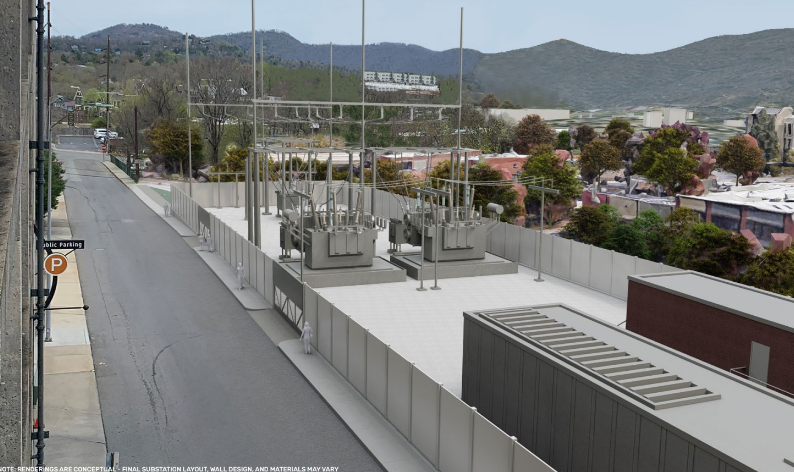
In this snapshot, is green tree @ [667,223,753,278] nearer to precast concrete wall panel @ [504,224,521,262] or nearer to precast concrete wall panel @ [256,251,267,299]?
precast concrete wall panel @ [504,224,521,262]

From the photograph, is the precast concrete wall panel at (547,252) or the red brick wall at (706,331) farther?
the precast concrete wall panel at (547,252)

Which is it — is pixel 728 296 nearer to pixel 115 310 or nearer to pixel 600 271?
pixel 600 271

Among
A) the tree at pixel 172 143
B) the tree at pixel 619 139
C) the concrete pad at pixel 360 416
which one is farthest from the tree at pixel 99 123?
the concrete pad at pixel 360 416

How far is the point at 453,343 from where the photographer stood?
23.0m

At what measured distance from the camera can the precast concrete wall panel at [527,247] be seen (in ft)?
109

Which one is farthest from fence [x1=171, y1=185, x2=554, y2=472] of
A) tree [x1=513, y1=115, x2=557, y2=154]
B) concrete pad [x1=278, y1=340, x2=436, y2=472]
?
tree [x1=513, y1=115, x2=557, y2=154]

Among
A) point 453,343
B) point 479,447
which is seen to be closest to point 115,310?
point 453,343

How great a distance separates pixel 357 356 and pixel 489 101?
133 m

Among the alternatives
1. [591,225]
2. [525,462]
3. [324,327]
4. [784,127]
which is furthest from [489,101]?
[525,462]

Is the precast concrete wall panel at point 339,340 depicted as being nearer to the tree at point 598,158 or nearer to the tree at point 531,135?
the tree at point 598,158

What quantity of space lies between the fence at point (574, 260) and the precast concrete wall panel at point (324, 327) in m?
10.8

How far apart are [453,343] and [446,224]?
32.6ft

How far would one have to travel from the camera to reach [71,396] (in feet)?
60.8

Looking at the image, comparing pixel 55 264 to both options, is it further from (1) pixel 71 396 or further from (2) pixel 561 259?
(2) pixel 561 259
